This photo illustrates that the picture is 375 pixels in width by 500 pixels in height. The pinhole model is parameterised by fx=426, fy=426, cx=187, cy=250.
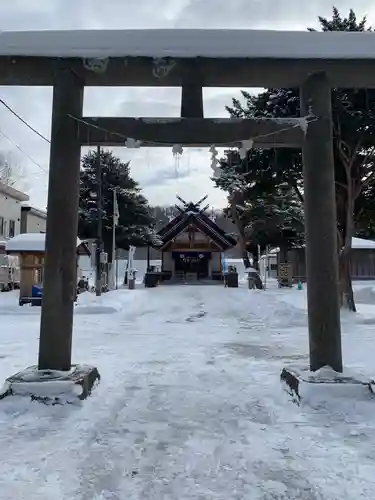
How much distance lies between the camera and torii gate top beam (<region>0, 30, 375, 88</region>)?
4648mm

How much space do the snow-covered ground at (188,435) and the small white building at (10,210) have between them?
20.4m

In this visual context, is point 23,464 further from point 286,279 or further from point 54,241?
point 286,279

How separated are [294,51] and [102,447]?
14.5 feet

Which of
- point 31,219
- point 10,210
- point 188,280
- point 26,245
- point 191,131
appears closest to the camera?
point 191,131

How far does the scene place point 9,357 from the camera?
6984 millimetres

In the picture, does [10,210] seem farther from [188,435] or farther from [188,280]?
[188,435]

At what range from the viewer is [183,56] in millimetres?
4734

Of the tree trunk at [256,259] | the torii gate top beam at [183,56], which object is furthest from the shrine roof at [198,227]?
the torii gate top beam at [183,56]

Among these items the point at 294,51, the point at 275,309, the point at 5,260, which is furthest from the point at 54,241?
the point at 5,260

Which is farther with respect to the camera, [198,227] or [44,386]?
[198,227]

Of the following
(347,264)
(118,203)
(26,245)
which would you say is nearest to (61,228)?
(347,264)

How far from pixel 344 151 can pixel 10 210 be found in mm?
21554

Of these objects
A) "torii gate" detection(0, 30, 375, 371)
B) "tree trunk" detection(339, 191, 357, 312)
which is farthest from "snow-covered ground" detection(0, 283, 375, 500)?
"tree trunk" detection(339, 191, 357, 312)

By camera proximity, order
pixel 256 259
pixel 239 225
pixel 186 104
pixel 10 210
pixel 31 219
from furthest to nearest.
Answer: pixel 31 219
pixel 256 259
pixel 10 210
pixel 239 225
pixel 186 104
